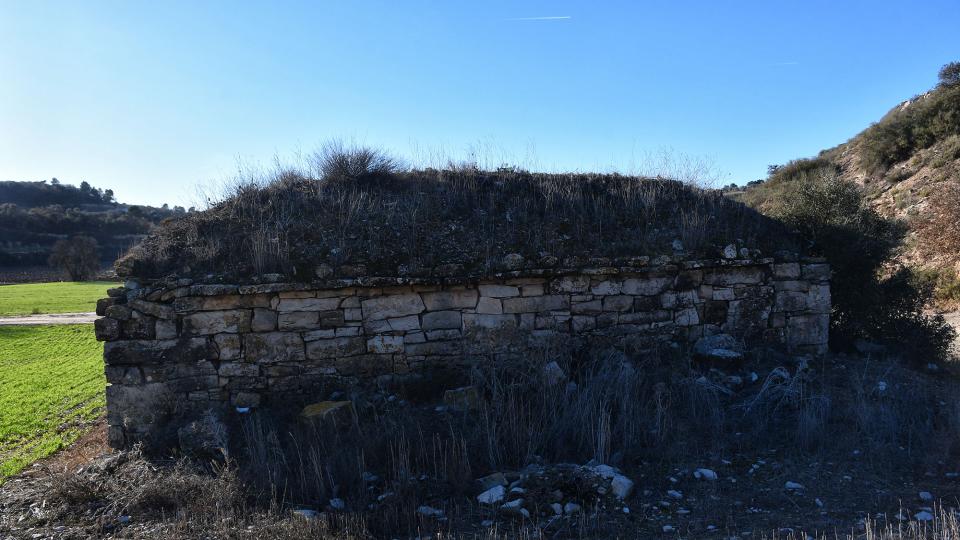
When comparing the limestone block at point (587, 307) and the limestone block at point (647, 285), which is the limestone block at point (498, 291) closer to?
the limestone block at point (587, 307)

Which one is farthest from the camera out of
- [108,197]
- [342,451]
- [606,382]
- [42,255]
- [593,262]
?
[108,197]

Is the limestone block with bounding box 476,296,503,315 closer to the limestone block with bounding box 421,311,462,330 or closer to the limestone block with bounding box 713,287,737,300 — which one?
the limestone block with bounding box 421,311,462,330

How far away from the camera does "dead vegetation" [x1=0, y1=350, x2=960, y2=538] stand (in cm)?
410

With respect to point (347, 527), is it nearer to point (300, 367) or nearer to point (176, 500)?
point (176, 500)

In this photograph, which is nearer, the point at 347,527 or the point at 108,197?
the point at 347,527

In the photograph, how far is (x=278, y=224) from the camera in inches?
282

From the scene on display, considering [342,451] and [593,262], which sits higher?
[593,262]

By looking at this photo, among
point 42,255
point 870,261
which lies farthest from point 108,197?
point 870,261

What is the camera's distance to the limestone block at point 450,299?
6770mm

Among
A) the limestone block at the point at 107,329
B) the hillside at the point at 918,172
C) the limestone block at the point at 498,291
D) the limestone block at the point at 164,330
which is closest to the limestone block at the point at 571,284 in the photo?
the limestone block at the point at 498,291

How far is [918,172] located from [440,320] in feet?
76.3

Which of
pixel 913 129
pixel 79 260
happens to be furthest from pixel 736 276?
pixel 79 260

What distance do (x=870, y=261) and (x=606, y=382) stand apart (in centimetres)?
481

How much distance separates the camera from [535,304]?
275 inches
